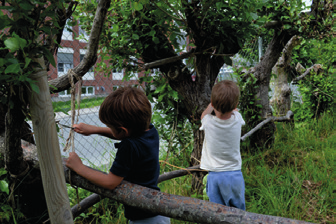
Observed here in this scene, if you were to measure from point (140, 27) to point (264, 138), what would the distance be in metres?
2.33

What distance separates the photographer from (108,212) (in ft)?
8.39

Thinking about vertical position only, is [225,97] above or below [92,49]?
below

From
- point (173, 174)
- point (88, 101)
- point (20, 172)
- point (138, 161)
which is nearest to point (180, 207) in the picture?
point (138, 161)

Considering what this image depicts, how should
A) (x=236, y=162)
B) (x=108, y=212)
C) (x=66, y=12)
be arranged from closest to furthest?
(x=66, y=12), (x=236, y=162), (x=108, y=212)

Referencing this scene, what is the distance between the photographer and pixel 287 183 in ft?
9.43

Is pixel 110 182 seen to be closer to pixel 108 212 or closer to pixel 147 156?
pixel 147 156

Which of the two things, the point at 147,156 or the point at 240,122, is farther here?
the point at 240,122

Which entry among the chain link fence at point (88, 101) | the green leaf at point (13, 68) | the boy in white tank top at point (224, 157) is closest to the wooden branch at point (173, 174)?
the boy in white tank top at point (224, 157)

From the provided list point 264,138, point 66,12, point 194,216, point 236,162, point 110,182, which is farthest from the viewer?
point 264,138

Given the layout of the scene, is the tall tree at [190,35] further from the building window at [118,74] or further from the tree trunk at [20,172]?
the tree trunk at [20,172]

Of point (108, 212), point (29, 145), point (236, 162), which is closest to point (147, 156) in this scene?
point (29, 145)

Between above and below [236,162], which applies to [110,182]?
above

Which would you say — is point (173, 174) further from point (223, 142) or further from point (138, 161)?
point (138, 161)

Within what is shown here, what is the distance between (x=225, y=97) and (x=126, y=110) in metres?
1.11
